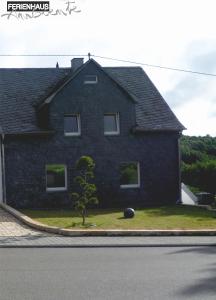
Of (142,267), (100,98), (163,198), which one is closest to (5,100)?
(100,98)

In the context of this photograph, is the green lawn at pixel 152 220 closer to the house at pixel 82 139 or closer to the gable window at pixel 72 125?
the house at pixel 82 139

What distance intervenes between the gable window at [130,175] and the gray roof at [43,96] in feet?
7.01

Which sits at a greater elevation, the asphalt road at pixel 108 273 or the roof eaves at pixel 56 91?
the roof eaves at pixel 56 91

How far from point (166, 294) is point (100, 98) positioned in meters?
20.4

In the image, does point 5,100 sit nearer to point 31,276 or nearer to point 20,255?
point 20,255

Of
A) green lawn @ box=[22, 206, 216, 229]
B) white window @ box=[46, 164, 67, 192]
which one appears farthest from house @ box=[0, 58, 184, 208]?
green lawn @ box=[22, 206, 216, 229]

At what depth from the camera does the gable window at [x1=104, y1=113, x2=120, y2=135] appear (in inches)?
1126

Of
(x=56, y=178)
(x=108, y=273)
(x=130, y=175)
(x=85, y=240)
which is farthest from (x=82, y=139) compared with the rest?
(x=108, y=273)

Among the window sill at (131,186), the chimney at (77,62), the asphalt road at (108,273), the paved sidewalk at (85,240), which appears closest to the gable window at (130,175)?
the window sill at (131,186)

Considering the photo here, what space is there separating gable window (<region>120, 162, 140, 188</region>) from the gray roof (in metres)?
2.14

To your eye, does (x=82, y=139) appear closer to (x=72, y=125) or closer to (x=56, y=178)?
(x=72, y=125)

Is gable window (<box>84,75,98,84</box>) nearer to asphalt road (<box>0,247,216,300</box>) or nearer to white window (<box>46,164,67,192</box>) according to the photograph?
white window (<box>46,164,67,192</box>)

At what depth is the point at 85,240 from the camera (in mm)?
15109

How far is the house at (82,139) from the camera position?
26.8 metres
